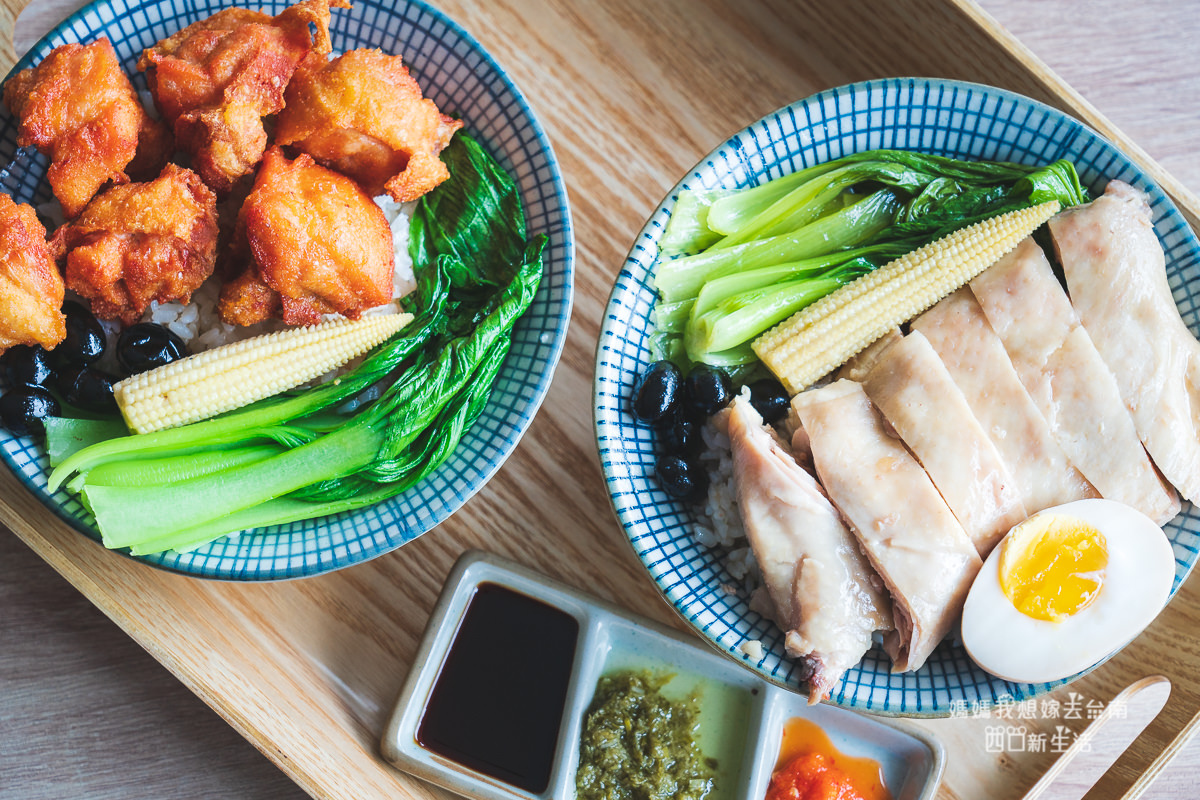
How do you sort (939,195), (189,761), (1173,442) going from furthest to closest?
1. (189,761)
2. (939,195)
3. (1173,442)

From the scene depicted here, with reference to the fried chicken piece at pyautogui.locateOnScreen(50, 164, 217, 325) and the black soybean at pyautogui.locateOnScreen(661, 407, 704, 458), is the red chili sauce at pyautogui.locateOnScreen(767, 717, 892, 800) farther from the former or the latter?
the fried chicken piece at pyautogui.locateOnScreen(50, 164, 217, 325)

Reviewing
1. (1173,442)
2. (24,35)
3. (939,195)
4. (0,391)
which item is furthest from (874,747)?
(24,35)

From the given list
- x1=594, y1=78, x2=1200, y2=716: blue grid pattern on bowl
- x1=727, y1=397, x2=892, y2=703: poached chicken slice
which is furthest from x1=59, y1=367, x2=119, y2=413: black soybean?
x1=727, y1=397, x2=892, y2=703: poached chicken slice

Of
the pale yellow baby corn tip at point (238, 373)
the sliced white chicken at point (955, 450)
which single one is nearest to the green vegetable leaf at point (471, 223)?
the pale yellow baby corn tip at point (238, 373)

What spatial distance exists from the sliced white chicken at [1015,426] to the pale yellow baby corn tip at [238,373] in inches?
64.2

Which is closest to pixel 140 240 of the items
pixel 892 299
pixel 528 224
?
pixel 528 224

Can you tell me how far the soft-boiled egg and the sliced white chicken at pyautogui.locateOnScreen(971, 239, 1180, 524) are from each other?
0.09m

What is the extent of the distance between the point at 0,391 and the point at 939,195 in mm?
2695

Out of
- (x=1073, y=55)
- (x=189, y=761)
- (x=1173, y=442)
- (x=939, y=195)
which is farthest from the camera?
(x=1073, y=55)

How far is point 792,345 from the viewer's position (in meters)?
2.27

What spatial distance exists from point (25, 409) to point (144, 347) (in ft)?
1.04

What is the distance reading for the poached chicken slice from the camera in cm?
204

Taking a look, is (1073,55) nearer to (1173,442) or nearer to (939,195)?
(939,195)

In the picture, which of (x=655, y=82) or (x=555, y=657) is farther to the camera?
(x=655, y=82)
